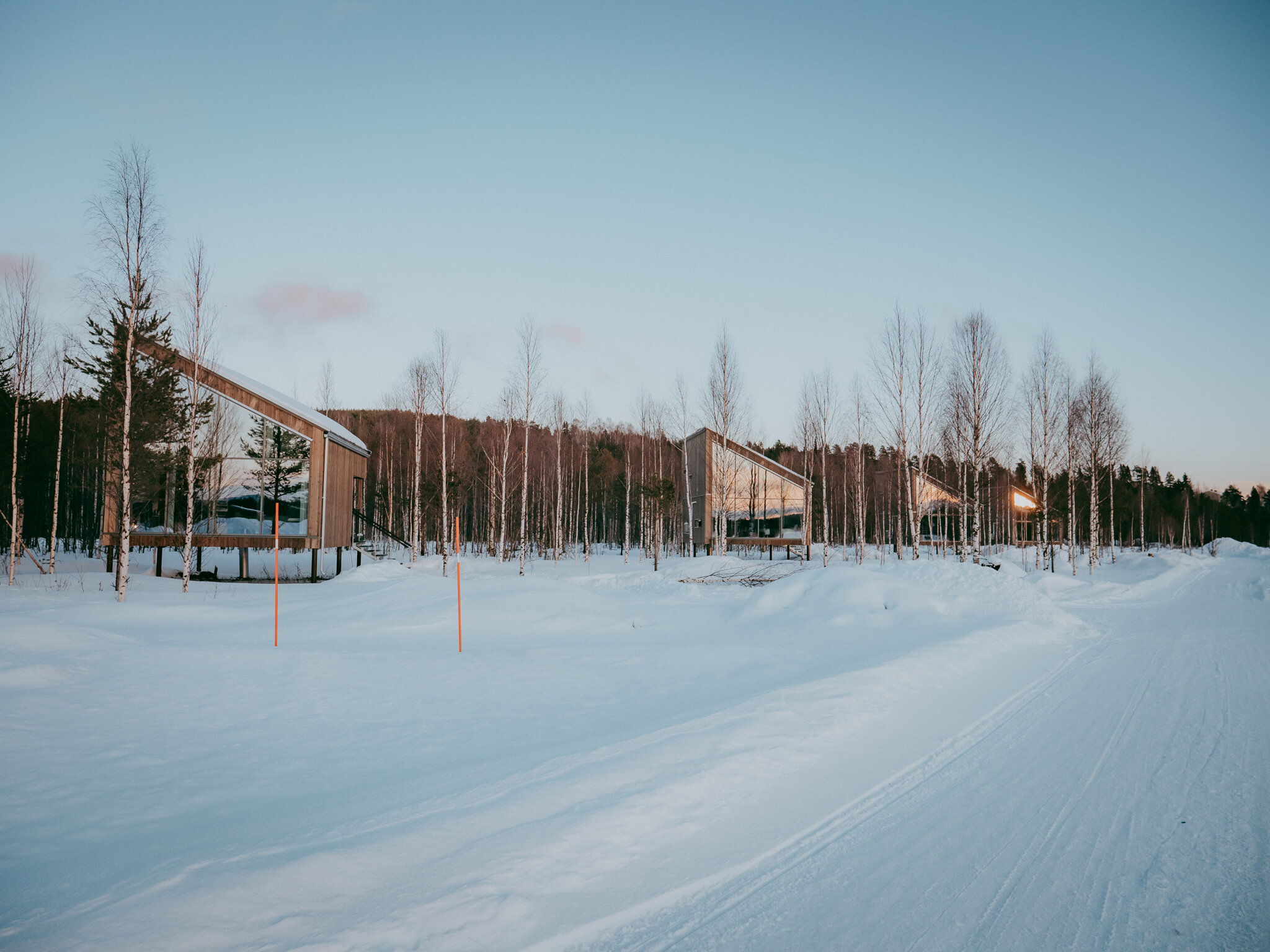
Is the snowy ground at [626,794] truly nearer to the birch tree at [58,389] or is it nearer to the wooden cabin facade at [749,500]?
the birch tree at [58,389]

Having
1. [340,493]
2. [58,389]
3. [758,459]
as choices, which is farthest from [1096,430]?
[58,389]

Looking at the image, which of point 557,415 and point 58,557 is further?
point 557,415

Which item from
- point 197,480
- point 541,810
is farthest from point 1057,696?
point 197,480

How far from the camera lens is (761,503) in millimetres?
→ 33375

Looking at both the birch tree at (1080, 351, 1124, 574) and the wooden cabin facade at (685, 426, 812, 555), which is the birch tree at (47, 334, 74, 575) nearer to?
the wooden cabin facade at (685, 426, 812, 555)

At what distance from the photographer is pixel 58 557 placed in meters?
28.4

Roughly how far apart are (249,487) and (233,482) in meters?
0.49

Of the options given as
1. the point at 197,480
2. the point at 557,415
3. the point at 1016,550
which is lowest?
the point at 1016,550

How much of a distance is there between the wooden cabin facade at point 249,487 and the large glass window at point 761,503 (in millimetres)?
18573

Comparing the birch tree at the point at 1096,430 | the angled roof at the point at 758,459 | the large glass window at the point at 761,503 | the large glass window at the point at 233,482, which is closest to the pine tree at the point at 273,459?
the large glass window at the point at 233,482

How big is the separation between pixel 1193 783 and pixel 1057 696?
2782 millimetres

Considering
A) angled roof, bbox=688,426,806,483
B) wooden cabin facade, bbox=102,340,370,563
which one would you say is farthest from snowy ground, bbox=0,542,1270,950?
angled roof, bbox=688,426,806,483

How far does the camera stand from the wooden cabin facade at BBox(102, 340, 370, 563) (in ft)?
65.4

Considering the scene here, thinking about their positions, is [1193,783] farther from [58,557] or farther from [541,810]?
[58,557]
